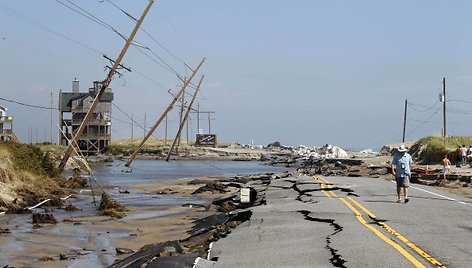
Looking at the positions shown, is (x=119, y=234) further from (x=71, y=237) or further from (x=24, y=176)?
(x=24, y=176)

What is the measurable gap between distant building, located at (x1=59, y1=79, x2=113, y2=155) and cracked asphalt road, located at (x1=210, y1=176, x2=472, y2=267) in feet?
258

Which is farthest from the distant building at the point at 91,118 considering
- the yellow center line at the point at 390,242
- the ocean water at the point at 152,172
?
the yellow center line at the point at 390,242

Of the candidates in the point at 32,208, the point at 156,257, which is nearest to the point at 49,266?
the point at 156,257

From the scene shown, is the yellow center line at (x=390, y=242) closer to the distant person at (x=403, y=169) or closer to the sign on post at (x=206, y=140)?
the distant person at (x=403, y=169)

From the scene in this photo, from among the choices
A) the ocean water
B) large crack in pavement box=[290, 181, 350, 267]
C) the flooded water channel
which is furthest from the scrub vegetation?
large crack in pavement box=[290, 181, 350, 267]

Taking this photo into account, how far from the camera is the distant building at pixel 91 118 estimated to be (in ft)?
315

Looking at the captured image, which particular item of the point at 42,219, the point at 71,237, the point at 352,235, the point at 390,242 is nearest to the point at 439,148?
the point at 42,219

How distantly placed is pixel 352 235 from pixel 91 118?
290 feet

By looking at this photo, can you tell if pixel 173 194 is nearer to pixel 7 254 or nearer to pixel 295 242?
pixel 7 254

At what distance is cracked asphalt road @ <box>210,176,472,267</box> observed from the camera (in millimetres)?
9203

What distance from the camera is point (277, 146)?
16088cm

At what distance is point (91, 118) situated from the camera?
316 ft

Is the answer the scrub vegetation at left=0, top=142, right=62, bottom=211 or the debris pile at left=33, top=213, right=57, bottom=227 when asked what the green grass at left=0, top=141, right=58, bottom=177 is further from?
the debris pile at left=33, top=213, right=57, bottom=227

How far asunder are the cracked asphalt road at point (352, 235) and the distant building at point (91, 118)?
7875 centimetres
